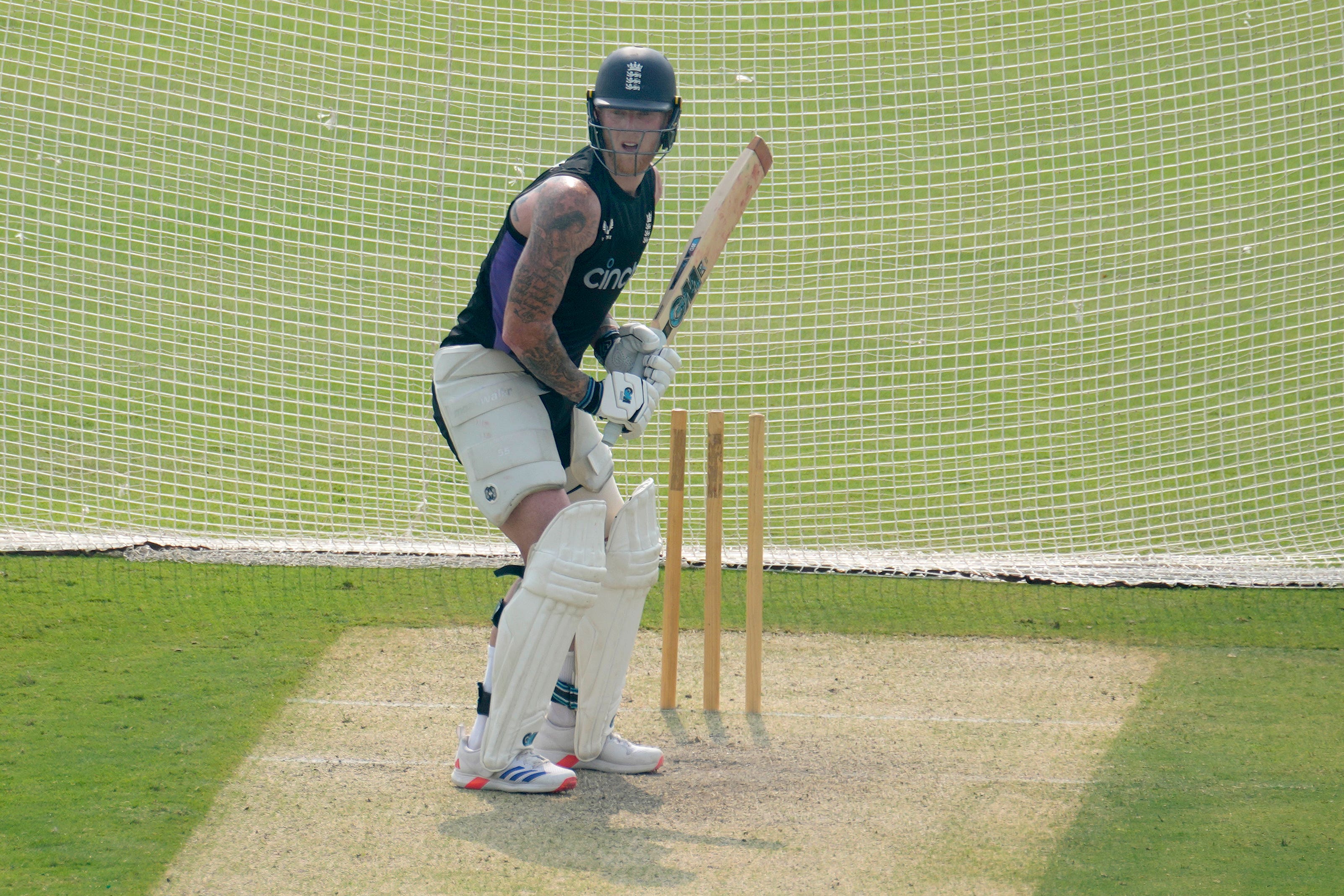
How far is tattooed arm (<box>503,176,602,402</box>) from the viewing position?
3111mm

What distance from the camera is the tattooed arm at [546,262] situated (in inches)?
122

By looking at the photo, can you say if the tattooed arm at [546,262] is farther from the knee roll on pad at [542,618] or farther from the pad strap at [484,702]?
the pad strap at [484,702]

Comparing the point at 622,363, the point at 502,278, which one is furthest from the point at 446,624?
the point at 502,278

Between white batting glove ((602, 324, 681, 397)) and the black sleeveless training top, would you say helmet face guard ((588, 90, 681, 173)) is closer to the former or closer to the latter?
the black sleeveless training top

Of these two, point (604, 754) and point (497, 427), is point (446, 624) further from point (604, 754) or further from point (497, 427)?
point (497, 427)

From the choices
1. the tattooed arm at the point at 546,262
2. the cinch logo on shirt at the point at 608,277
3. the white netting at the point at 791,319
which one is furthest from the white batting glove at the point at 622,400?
the white netting at the point at 791,319

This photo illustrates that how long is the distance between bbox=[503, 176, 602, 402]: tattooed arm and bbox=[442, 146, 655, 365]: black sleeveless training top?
0.04 m

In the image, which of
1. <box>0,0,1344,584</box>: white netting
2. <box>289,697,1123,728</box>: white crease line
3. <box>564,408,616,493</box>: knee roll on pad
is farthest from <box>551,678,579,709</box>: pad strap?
<box>0,0,1344,584</box>: white netting

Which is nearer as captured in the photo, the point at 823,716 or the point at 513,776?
the point at 513,776

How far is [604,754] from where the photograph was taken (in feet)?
11.6

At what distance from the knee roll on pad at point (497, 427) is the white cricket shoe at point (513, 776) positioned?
1.92ft

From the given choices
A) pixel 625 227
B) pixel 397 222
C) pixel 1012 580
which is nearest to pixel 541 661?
pixel 625 227

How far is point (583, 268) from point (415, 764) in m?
1.35

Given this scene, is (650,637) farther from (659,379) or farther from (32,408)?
(32,408)
